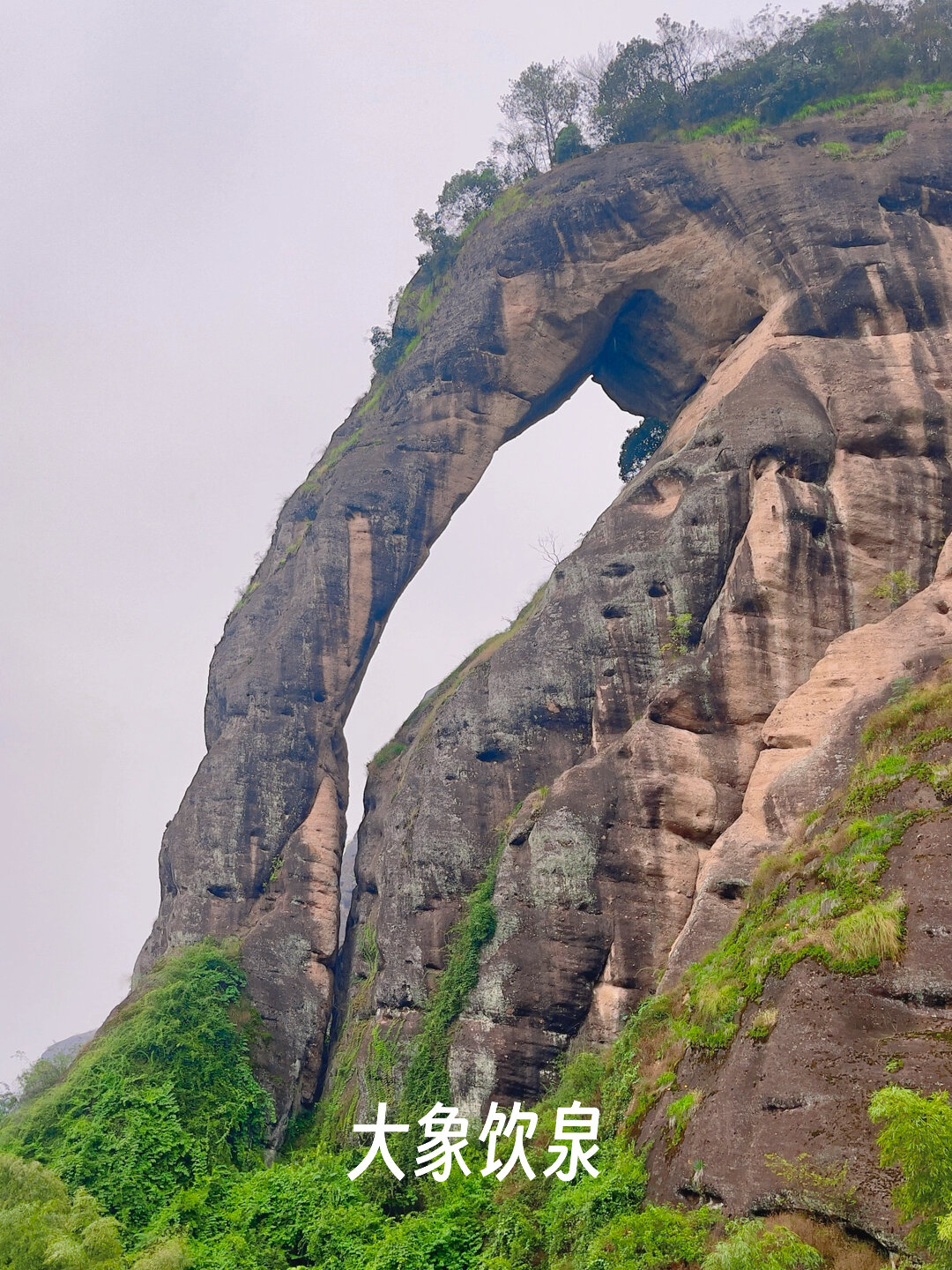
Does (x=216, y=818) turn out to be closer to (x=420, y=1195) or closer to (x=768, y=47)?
(x=420, y=1195)

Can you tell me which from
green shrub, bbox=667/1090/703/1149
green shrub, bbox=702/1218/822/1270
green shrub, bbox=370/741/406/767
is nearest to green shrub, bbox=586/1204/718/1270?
green shrub, bbox=667/1090/703/1149

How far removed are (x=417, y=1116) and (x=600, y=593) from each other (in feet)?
41.7

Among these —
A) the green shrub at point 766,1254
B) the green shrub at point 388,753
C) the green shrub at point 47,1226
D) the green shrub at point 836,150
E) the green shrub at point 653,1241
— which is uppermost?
the green shrub at point 836,150

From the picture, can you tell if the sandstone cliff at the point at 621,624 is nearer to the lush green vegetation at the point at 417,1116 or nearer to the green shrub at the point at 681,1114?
the green shrub at the point at 681,1114

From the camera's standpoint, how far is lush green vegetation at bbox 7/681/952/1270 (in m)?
12.3

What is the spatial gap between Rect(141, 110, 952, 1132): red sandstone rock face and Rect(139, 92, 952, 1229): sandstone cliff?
8cm

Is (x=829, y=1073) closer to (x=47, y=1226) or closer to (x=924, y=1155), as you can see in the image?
(x=924, y=1155)

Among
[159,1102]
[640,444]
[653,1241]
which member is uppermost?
[640,444]

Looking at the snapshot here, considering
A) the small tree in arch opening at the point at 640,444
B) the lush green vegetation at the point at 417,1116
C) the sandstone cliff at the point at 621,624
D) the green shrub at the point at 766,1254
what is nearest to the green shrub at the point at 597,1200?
the lush green vegetation at the point at 417,1116

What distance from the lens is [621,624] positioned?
82.3 feet

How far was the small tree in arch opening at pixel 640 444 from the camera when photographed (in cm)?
3766

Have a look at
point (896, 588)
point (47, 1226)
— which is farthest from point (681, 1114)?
point (896, 588)

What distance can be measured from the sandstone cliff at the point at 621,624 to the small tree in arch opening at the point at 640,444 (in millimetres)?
1354

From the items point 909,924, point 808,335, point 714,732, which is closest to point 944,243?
point 808,335
